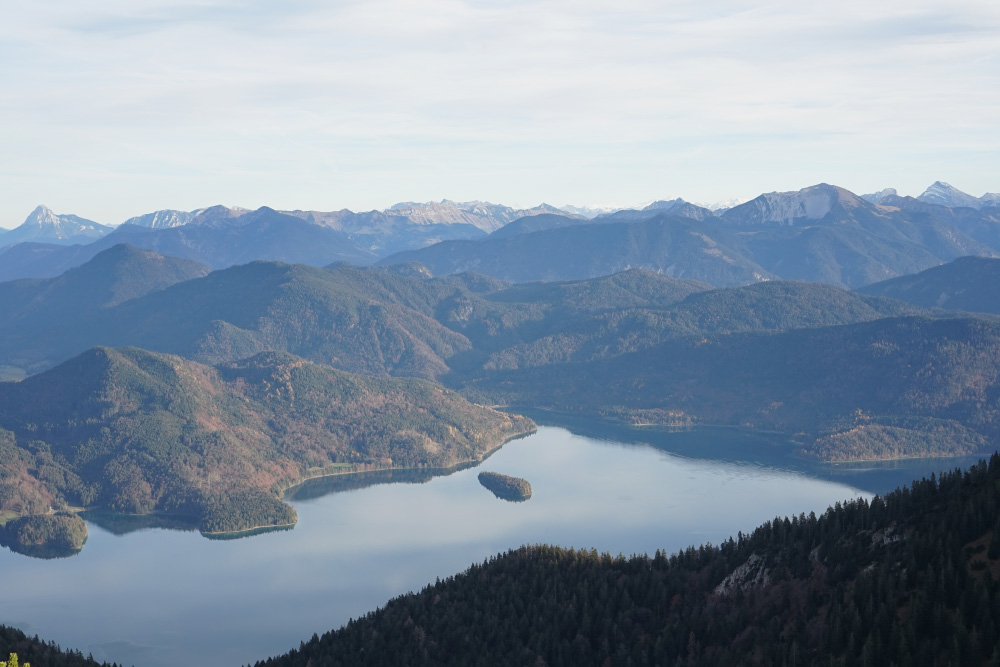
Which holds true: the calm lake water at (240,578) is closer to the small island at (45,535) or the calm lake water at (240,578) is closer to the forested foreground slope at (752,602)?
the small island at (45,535)

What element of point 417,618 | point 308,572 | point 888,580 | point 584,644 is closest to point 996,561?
point 888,580

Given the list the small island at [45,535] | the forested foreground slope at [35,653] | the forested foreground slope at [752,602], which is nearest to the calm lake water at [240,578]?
the small island at [45,535]

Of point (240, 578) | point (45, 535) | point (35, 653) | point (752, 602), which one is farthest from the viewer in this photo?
point (45, 535)

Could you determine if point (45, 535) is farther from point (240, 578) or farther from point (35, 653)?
point (35, 653)

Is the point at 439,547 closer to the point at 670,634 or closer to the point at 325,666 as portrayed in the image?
the point at 325,666

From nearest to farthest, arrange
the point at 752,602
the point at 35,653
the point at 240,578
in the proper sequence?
the point at 752,602, the point at 35,653, the point at 240,578

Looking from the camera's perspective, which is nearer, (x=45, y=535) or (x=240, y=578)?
(x=240, y=578)

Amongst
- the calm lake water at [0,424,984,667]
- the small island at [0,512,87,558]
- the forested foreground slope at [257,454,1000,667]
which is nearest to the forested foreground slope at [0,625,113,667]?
the forested foreground slope at [257,454,1000,667]

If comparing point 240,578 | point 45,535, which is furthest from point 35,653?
point 45,535

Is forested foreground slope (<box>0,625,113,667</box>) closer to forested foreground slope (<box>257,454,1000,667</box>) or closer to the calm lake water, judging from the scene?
forested foreground slope (<box>257,454,1000,667</box>)
